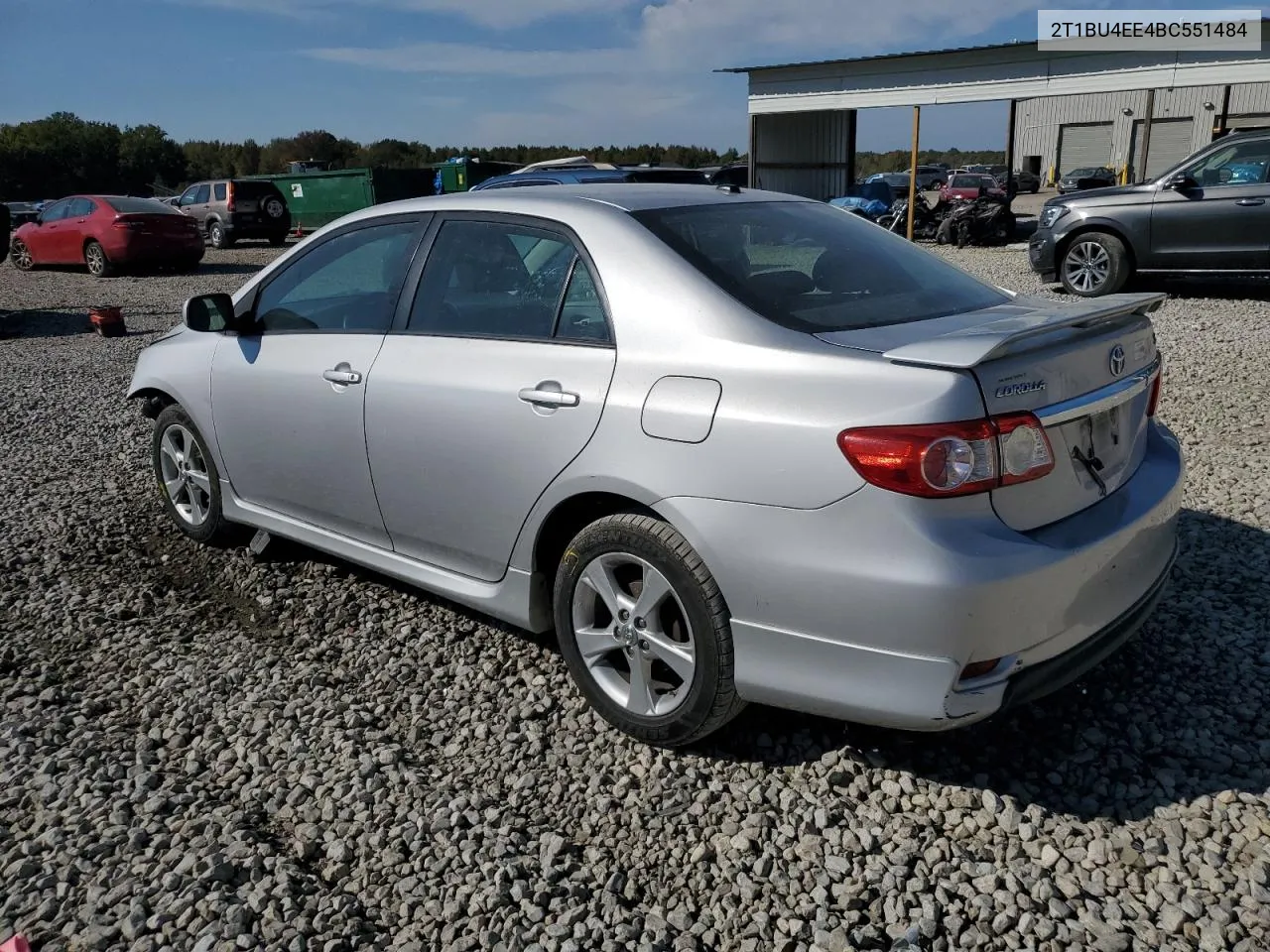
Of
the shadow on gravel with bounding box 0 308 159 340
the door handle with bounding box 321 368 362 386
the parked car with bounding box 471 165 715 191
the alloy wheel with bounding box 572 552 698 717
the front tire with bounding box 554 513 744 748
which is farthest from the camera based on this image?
the shadow on gravel with bounding box 0 308 159 340

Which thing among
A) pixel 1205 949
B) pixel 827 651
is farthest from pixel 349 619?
pixel 1205 949

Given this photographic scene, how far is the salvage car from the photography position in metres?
10.4

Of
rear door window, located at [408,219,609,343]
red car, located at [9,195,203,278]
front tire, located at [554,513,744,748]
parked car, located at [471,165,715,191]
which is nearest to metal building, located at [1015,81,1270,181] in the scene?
parked car, located at [471,165,715,191]

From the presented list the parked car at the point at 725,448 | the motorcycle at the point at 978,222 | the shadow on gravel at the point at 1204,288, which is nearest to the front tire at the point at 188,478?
the parked car at the point at 725,448

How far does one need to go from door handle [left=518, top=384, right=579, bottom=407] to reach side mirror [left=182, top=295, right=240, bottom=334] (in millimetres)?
1798

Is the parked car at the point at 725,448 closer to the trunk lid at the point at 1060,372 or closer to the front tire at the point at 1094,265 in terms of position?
the trunk lid at the point at 1060,372

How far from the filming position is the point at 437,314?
3.55m

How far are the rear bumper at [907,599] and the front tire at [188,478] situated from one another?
2.74m

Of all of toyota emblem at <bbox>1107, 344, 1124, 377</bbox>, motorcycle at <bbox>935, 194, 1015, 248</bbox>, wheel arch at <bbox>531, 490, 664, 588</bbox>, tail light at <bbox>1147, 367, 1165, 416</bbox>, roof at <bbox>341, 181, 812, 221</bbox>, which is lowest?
motorcycle at <bbox>935, 194, 1015, 248</bbox>

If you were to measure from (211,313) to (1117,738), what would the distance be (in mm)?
3765

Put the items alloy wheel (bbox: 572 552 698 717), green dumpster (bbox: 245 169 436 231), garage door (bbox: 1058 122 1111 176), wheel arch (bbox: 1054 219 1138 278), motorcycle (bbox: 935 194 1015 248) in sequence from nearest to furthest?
alloy wheel (bbox: 572 552 698 717), wheel arch (bbox: 1054 219 1138 278), motorcycle (bbox: 935 194 1015 248), green dumpster (bbox: 245 169 436 231), garage door (bbox: 1058 122 1111 176)

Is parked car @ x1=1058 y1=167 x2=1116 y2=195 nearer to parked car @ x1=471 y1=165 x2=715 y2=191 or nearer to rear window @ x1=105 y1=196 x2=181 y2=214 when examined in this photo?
parked car @ x1=471 y1=165 x2=715 y2=191

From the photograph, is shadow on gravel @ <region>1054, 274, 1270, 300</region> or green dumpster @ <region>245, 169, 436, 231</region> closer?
shadow on gravel @ <region>1054, 274, 1270, 300</region>

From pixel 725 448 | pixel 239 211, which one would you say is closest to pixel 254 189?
pixel 239 211
